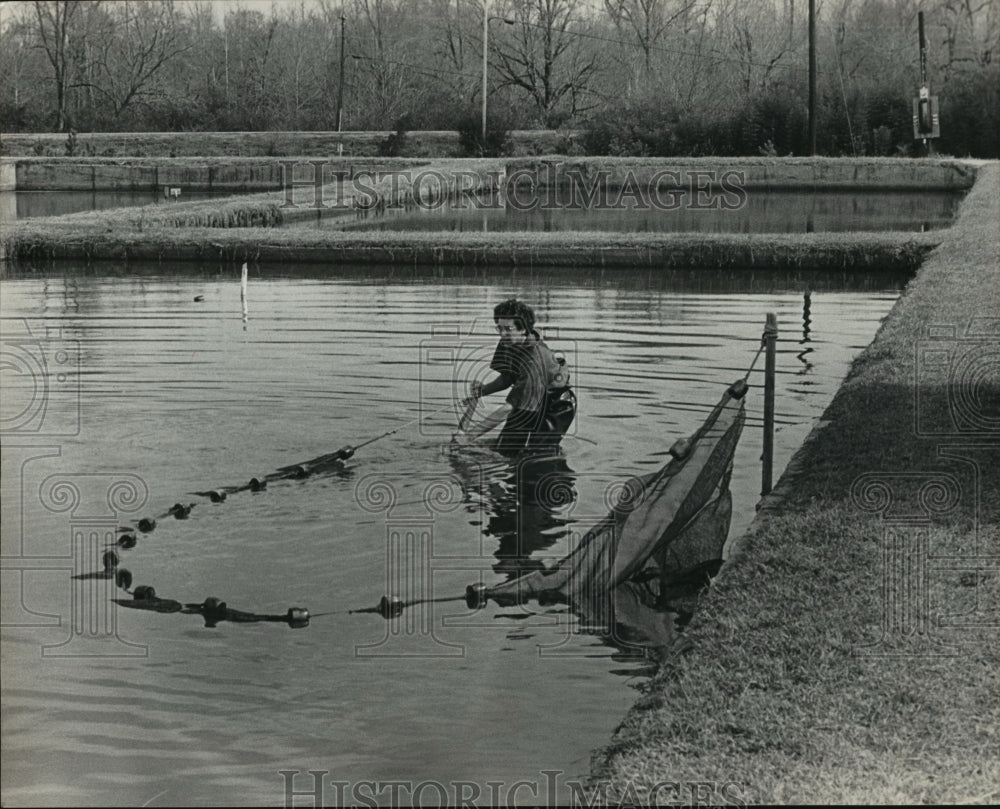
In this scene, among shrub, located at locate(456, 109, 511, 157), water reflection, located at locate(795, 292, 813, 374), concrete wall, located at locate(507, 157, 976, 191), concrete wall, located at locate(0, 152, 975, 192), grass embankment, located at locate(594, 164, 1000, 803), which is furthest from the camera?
shrub, located at locate(456, 109, 511, 157)

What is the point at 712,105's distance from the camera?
61281 mm

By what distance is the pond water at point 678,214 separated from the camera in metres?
32.6

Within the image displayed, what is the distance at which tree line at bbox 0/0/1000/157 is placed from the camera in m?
57.3

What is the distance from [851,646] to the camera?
20.7 ft

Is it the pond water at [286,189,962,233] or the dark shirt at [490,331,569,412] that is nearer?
the dark shirt at [490,331,569,412]

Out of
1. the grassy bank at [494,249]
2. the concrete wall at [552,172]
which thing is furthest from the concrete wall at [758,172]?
the grassy bank at [494,249]

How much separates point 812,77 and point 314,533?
45.0 meters

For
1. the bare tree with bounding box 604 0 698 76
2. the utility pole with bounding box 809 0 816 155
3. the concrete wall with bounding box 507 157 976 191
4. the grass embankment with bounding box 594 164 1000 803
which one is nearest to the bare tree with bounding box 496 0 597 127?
the bare tree with bounding box 604 0 698 76

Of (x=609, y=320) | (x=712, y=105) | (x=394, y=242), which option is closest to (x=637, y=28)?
(x=712, y=105)

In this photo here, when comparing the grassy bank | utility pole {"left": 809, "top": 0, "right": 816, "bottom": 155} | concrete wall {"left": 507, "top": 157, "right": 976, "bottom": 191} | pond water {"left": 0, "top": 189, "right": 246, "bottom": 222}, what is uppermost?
utility pole {"left": 809, "top": 0, "right": 816, "bottom": 155}

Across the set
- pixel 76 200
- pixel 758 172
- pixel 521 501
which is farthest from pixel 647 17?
pixel 521 501

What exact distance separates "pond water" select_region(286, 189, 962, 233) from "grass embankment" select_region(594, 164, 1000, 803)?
22140 millimetres

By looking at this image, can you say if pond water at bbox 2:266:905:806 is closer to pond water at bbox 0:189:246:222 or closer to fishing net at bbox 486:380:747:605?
fishing net at bbox 486:380:747:605

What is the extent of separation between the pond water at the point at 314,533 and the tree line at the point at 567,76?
81.3 ft
